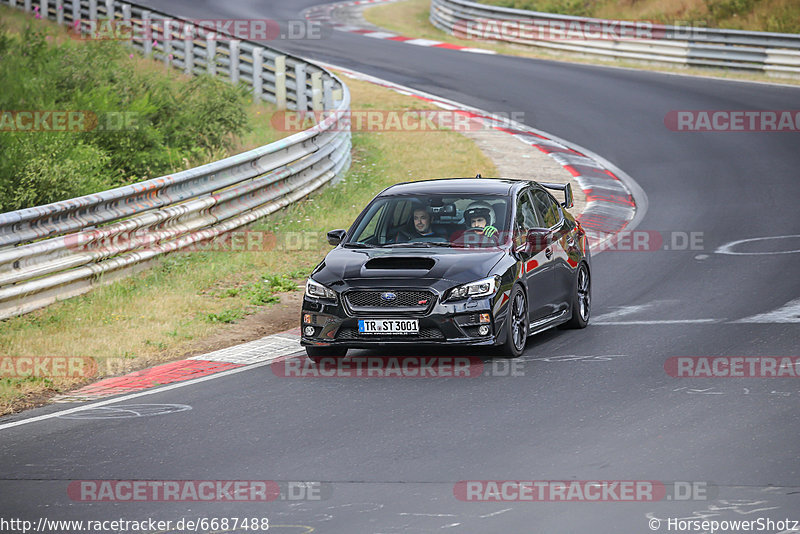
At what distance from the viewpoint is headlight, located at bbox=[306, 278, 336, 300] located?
10984mm

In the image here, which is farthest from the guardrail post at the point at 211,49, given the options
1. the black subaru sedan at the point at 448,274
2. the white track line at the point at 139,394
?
the white track line at the point at 139,394

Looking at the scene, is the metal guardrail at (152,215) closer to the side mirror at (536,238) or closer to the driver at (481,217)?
the driver at (481,217)

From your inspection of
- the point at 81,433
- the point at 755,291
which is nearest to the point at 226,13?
the point at 755,291

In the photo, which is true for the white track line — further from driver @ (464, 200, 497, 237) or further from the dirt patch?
driver @ (464, 200, 497, 237)

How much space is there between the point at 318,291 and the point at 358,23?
36.5m

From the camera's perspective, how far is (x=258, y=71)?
28250 millimetres

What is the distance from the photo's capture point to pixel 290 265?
15.9 meters

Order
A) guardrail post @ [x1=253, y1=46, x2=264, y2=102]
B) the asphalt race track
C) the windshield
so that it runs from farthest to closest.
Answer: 1. guardrail post @ [x1=253, y1=46, x2=264, y2=102]
2. the windshield
3. the asphalt race track

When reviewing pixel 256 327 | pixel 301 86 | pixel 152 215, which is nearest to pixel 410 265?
pixel 256 327

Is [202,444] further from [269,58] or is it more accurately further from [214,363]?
[269,58]

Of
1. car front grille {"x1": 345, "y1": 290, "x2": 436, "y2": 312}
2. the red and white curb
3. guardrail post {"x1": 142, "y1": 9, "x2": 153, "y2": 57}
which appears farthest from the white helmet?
the red and white curb

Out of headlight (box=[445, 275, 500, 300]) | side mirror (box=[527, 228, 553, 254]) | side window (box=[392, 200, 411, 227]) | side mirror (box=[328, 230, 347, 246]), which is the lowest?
headlight (box=[445, 275, 500, 300])

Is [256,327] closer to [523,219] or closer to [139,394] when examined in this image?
A: [139,394]

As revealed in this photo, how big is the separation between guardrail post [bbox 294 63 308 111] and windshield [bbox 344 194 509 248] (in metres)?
14.9
